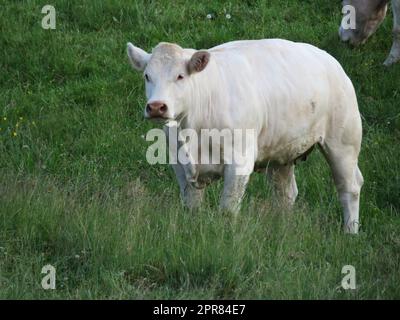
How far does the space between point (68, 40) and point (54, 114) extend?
1.94m

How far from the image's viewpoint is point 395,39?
16375mm

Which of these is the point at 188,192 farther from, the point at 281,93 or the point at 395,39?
the point at 395,39

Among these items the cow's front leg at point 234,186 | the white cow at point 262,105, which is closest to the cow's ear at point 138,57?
the white cow at point 262,105

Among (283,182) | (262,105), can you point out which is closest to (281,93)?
(262,105)

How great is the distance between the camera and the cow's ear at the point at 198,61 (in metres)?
9.87

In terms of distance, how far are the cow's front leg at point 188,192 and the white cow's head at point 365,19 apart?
6.32 meters

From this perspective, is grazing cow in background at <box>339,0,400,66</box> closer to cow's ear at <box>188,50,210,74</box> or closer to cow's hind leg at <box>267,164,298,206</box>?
cow's hind leg at <box>267,164,298,206</box>

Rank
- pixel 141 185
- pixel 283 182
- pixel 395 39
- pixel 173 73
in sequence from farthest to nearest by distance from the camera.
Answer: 1. pixel 395 39
2. pixel 141 185
3. pixel 283 182
4. pixel 173 73

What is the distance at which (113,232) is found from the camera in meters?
9.58

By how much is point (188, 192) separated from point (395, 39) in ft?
21.9

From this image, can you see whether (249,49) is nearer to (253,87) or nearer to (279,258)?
(253,87)

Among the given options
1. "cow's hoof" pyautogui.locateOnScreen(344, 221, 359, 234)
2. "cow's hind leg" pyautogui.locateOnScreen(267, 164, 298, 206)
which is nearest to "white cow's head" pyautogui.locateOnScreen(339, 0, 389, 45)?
"cow's hind leg" pyautogui.locateOnScreen(267, 164, 298, 206)
